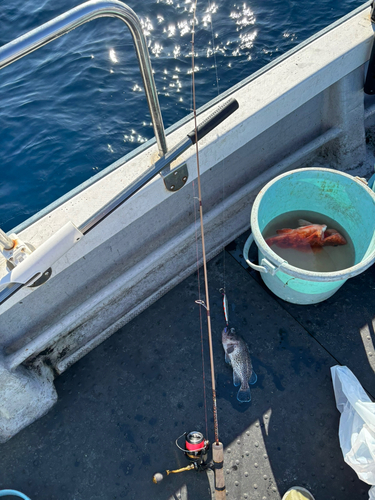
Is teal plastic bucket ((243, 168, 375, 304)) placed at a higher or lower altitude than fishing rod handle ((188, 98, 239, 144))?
lower

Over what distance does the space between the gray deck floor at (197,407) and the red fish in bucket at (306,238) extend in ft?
1.49

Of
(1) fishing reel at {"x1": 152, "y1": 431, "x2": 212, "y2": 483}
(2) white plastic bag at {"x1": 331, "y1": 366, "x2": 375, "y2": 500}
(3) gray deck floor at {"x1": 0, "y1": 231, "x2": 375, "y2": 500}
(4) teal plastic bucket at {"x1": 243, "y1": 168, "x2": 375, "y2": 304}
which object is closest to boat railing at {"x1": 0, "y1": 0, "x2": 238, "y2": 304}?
(4) teal plastic bucket at {"x1": 243, "y1": 168, "x2": 375, "y2": 304}

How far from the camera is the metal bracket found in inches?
91.7

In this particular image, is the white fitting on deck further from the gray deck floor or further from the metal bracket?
the gray deck floor

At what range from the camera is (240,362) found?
2807mm

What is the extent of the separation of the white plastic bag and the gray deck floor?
0.46ft

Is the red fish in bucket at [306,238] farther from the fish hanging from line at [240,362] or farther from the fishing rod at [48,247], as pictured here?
the fishing rod at [48,247]

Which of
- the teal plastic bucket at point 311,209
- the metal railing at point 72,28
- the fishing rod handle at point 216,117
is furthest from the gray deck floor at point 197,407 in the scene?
the metal railing at point 72,28

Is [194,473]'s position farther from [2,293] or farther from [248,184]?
[248,184]

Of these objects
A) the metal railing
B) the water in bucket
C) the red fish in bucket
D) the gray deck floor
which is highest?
the metal railing

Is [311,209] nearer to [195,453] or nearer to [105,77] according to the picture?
[195,453]

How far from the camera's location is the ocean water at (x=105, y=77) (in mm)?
4039

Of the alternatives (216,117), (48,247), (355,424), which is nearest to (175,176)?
(216,117)

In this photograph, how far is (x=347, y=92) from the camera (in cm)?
312
